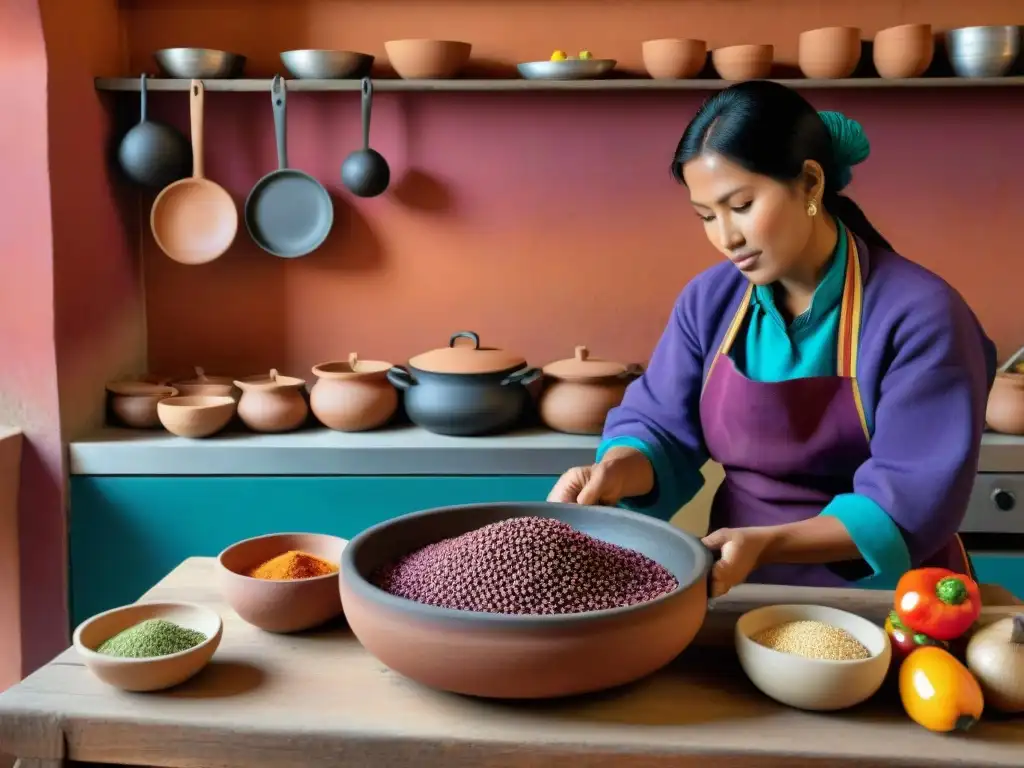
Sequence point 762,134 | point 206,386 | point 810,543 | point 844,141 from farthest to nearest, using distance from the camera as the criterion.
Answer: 1. point 206,386
2. point 844,141
3. point 762,134
4. point 810,543

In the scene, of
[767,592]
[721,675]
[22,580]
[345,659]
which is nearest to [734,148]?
[767,592]

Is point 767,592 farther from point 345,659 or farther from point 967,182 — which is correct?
point 967,182

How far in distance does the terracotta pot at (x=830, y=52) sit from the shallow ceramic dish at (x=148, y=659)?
2061 mm

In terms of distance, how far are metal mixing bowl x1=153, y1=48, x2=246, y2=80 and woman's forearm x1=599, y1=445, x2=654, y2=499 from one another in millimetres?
1629

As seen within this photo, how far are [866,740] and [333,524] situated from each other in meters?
1.73

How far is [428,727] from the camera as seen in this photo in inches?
36.0

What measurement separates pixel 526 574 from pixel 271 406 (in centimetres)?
168

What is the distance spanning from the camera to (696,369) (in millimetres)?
1655

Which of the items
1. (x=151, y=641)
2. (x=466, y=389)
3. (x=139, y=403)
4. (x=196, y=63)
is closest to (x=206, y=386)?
(x=139, y=403)

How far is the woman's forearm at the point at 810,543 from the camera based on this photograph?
1.19 metres

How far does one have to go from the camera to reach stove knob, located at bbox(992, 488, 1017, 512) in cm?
236

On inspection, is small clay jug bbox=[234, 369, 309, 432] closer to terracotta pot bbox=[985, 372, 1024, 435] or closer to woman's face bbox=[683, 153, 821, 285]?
woman's face bbox=[683, 153, 821, 285]

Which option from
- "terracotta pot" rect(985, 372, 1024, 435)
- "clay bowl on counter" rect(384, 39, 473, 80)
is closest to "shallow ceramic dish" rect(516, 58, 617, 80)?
"clay bowl on counter" rect(384, 39, 473, 80)

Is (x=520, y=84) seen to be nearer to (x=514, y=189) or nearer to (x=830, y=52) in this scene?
(x=514, y=189)
